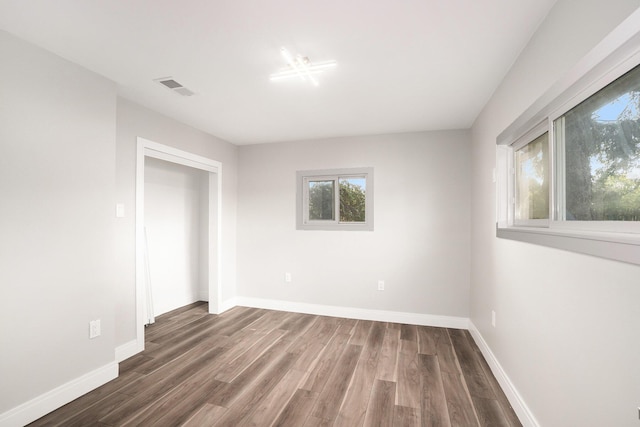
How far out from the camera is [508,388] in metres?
2.09

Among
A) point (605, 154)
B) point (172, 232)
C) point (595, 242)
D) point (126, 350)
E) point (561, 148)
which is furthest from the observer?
point (172, 232)

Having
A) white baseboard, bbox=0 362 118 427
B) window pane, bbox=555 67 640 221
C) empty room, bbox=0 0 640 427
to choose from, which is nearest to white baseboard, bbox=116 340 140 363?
empty room, bbox=0 0 640 427

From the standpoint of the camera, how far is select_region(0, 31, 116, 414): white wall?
1.79 m

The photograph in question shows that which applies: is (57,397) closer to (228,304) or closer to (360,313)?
(228,304)

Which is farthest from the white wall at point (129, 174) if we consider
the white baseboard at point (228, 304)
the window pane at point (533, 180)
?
the window pane at point (533, 180)

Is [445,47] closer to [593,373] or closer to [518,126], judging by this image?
[518,126]

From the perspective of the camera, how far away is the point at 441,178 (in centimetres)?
364

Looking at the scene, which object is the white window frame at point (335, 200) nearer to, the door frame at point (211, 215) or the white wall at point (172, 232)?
the door frame at point (211, 215)

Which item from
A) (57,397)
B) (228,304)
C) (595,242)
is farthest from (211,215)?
(595,242)

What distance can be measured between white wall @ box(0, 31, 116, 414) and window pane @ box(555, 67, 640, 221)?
10.6 ft

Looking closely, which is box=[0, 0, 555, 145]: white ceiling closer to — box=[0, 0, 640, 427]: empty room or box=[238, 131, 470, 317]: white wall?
box=[0, 0, 640, 427]: empty room

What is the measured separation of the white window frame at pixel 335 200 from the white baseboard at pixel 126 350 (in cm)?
231

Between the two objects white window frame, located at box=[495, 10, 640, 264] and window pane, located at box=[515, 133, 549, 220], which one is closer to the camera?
white window frame, located at box=[495, 10, 640, 264]

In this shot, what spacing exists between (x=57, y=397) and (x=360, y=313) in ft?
9.95
